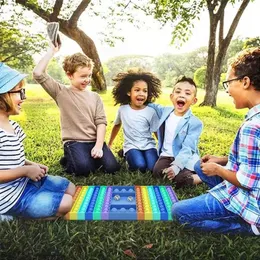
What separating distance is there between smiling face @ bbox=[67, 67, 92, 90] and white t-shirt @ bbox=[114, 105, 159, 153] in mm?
393

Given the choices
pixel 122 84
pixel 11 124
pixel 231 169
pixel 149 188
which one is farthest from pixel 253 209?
pixel 122 84

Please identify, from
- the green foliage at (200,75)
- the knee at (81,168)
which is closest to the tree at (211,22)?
the green foliage at (200,75)

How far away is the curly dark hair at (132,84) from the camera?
10.5 ft

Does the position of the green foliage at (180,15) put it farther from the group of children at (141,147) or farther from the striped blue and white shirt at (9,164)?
the striped blue and white shirt at (9,164)

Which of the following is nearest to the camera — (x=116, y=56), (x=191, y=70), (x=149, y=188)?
(x=149, y=188)

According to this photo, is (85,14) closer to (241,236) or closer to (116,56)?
(116,56)

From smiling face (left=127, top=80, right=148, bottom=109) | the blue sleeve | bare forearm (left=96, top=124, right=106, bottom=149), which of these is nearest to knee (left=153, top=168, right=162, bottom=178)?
the blue sleeve

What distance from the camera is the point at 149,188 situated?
2479 mm

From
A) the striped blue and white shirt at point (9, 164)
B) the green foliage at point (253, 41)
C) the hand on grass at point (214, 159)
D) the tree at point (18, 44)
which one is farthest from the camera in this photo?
the tree at point (18, 44)

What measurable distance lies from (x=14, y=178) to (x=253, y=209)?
3.42 feet

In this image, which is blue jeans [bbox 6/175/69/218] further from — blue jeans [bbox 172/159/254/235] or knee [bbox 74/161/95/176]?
knee [bbox 74/161/95/176]

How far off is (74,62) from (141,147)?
777 mm

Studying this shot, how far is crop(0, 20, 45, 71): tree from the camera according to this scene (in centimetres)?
1061

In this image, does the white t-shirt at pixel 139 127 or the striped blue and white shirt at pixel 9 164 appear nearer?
the striped blue and white shirt at pixel 9 164
